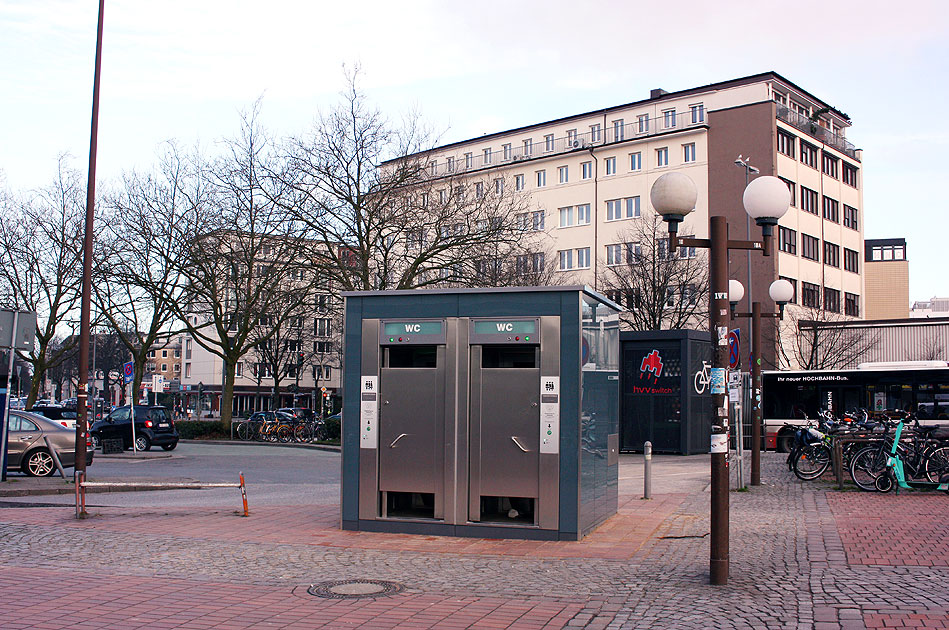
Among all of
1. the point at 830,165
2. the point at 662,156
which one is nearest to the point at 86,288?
the point at 662,156

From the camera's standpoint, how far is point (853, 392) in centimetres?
2912

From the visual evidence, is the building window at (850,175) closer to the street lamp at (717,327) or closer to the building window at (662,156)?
the building window at (662,156)

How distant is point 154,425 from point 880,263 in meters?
68.9

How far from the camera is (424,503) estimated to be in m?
11.7

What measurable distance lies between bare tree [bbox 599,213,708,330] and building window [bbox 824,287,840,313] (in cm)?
1392

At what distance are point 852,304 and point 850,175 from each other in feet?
30.0

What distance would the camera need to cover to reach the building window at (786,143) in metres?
57.7

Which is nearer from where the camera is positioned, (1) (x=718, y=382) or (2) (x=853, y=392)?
(1) (x=718, y=382)

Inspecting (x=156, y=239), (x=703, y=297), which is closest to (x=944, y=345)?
(x=703, y=297)

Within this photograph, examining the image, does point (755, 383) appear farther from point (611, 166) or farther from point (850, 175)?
point (850, 175)

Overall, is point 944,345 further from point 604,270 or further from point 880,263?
point 880,263

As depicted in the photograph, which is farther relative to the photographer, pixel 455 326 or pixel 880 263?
pixel 880 263

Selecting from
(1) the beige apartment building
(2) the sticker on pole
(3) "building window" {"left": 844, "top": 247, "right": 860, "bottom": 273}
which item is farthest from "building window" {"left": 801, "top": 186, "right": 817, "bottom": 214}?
(2) the sticker on pole

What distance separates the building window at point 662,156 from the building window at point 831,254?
38.9 ft
